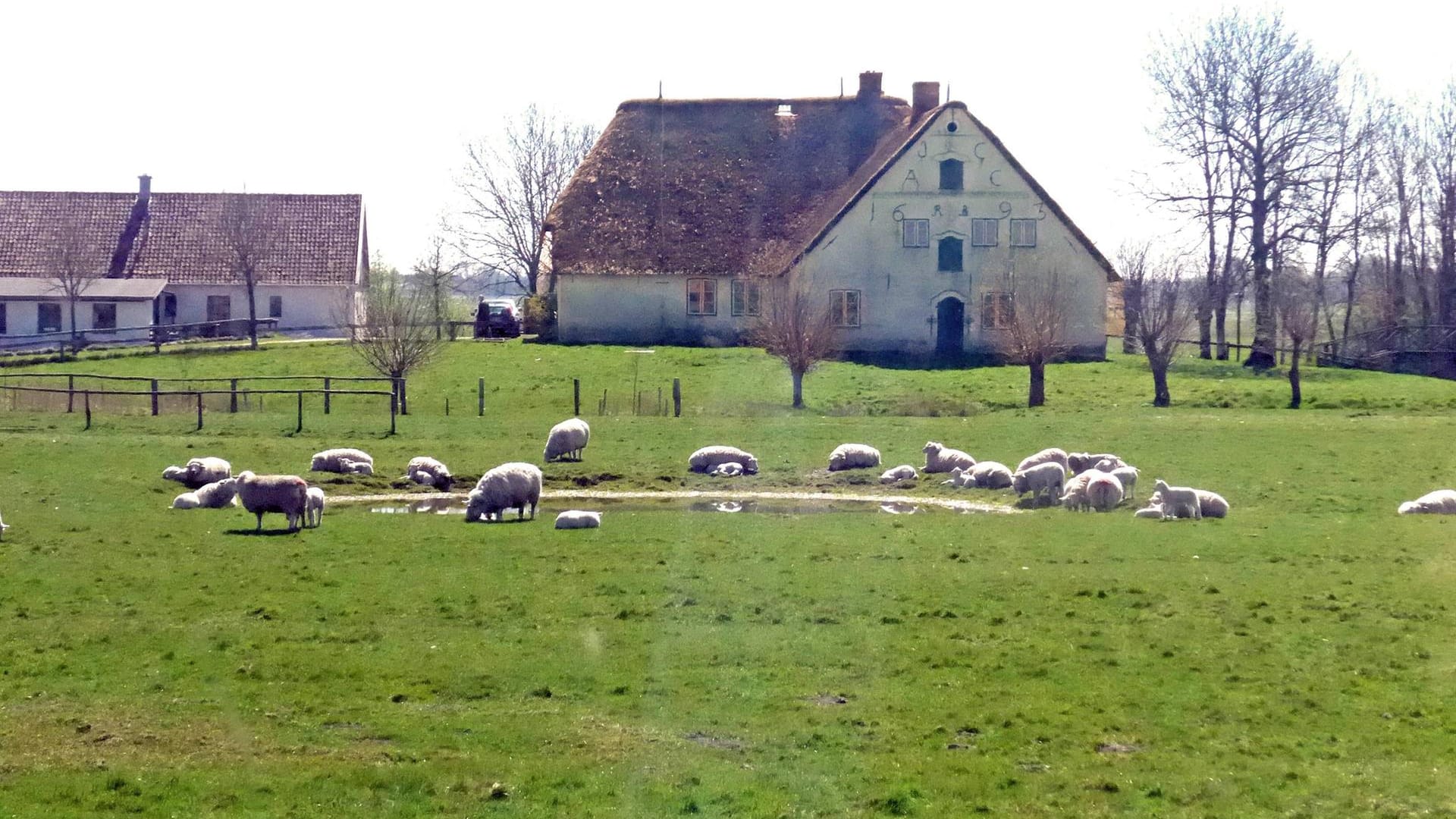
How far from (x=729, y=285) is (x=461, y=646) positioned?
165ft

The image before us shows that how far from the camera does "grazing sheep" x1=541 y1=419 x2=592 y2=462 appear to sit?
33.4 m

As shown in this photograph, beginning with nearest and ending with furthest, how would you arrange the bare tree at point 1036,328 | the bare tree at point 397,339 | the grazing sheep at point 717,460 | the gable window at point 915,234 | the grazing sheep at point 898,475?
1. the grazing sheep at point 898,475
2. the grazing sheep at point 717,460
3. the bare tree at point 397,339
4. the bare tree at point 1036,328
5. the gable window at point 915,234

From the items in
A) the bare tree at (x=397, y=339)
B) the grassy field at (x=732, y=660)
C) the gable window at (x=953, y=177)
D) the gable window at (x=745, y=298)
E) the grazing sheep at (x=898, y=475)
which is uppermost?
the gable window at (x=953, y=177)

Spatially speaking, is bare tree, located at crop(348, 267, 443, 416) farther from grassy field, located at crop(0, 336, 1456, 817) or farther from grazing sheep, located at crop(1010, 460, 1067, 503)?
grazing sheep, located at crop(1010, 460, 1067, 503)

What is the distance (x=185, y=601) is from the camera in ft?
55.9

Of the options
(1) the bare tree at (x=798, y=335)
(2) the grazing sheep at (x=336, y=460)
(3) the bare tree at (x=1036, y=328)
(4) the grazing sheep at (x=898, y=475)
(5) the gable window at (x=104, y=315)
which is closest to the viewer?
(4) the grazing sheep at (x=898, y=475)

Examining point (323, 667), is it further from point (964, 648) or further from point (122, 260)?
point (122, 260)

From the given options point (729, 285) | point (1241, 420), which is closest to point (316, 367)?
point (729, 285)

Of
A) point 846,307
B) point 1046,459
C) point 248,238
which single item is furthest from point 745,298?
point 1046,459

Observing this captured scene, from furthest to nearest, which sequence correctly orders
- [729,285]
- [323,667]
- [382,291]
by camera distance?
1. [729,285]
2. [382,291]
3. [323,667]

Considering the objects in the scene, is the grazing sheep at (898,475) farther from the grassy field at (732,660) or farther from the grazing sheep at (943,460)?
the grassy field at (732,660)

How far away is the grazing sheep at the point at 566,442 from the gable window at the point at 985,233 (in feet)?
105

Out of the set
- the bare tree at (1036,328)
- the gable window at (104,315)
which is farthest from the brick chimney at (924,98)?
the gable window at (104,315)

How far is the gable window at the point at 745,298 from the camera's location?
63.6 meters
